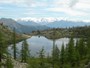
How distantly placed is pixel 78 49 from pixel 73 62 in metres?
13.4

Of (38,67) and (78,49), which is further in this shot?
(78,49)

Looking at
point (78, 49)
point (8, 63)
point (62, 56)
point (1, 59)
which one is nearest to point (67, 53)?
point (62, 56)

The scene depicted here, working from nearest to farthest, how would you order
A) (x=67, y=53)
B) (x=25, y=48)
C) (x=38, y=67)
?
(x=38, y=67), (x=67, y=53), (x=25, y=48)

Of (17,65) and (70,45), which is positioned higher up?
(70,45)

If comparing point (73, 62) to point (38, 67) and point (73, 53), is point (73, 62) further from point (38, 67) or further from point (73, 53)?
point (38, 67)

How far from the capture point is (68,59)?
362 ft

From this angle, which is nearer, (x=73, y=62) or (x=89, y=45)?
(x=73, y=62)

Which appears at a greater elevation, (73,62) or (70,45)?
(70,45)

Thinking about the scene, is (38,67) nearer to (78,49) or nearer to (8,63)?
(8,63)

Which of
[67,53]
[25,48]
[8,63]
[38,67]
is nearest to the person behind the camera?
[8,63]

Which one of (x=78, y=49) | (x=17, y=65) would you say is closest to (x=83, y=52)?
(x=78, y=49)

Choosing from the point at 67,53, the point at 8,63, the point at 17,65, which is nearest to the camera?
the point at 8,63

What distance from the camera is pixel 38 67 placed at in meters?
74.4

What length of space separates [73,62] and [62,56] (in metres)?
5.88
